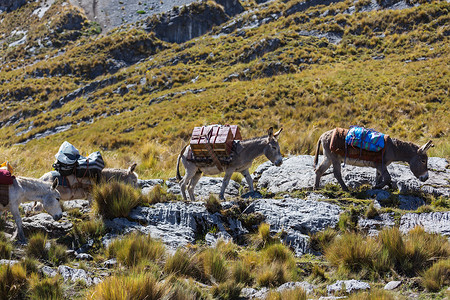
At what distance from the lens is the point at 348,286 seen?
5.26 m

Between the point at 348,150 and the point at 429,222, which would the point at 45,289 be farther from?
the point at 348,150

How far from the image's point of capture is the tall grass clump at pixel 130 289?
4.46 meters

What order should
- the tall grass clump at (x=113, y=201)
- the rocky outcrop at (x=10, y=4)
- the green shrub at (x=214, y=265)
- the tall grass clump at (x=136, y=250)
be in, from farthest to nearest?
1. the rocky outcrop at (x=10, y=4)
2. the tall grass clump at (x=113, y=201)
3. the tall grass clump at (x=136, y=250)
4. the green shrub at (x=214, y=265)

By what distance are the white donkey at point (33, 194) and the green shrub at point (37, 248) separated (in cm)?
104

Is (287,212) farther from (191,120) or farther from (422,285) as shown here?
(191,120)

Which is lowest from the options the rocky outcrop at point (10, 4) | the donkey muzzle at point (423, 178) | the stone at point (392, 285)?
the donkey muzzle at point (423, 178)

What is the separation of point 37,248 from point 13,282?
1.35 meters

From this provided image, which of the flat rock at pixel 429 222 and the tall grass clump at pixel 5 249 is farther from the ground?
the tall grass clump at pixel 5 249

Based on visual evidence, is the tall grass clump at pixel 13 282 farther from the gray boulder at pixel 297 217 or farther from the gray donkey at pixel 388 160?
the gray donkey at pixel 388 160

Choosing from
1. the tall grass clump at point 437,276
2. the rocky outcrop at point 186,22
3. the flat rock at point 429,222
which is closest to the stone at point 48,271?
the tall grass clump at point 437,276

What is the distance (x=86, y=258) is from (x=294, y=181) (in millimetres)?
6400

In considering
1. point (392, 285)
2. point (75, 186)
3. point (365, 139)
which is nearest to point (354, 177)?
point (365, 139)

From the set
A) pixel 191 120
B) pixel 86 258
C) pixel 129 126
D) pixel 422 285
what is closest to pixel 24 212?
pixel 86 258

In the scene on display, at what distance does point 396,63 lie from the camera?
29.8 m
